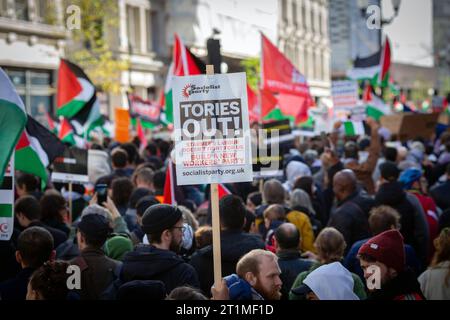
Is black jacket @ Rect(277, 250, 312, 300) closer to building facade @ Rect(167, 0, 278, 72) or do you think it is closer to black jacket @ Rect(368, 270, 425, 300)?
black jacket @ Rect(368, 270, 425, 300)

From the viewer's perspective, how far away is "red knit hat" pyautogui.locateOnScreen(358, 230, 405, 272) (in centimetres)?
455

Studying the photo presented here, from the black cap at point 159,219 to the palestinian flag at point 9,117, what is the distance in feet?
3.74

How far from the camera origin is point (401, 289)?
4.44 meters

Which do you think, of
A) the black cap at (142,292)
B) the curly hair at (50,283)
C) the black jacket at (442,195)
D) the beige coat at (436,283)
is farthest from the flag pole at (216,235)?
the black jacket at (442,195)

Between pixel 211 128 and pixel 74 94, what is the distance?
6.96m

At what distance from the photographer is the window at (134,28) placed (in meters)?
40.0

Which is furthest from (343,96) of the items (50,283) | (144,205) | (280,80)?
(50,283)

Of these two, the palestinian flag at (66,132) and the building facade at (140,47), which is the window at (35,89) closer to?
the building facade at (140,47)

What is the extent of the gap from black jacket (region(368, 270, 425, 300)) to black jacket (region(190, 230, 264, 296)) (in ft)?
4.73

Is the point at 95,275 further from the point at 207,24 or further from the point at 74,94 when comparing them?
the point at 207,24

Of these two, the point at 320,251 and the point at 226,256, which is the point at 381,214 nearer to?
the point at 320,251
